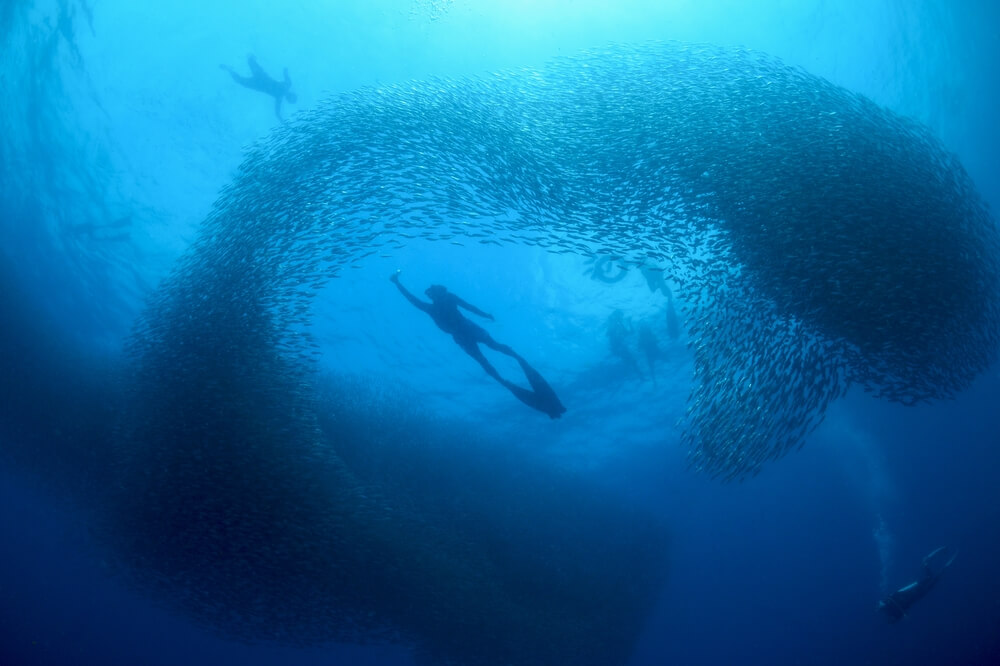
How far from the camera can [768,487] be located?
26.2m

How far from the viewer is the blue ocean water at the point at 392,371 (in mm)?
10430

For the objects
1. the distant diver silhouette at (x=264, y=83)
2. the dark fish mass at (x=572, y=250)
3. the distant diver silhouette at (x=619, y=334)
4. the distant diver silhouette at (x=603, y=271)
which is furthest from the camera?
the distant diver silhouette at (x=619, y=334)

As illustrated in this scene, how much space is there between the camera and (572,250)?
9422 mm

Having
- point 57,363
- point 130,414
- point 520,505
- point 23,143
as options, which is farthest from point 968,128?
point 57,363

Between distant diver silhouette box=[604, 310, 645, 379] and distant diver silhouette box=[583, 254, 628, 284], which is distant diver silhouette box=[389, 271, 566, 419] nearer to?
distant diver silhouette box=[583, 254, 628, 284]

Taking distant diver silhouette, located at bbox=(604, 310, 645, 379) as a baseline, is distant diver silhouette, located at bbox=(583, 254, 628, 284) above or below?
above

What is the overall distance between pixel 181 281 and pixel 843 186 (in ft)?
38.2

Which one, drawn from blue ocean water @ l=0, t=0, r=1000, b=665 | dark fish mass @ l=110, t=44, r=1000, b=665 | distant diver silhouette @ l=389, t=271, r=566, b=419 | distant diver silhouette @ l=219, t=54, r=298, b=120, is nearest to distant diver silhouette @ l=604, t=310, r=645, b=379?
blue ocean water @ l=0, t=0, r=1000, b=665

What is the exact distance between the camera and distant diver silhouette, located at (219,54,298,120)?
1053cm

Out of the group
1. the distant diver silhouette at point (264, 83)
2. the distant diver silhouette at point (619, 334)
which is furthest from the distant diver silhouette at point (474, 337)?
the distant diver silhouette at point (619, 334)

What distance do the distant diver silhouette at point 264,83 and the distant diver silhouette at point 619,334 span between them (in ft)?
37.1

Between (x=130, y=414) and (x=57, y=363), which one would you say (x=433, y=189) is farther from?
(x=57, y=363)

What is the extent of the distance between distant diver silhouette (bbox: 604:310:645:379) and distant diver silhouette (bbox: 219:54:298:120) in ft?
37.1

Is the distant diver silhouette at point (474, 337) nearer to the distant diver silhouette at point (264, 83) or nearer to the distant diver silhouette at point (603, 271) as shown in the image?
the distant diver silhouette at point (264, 83)
